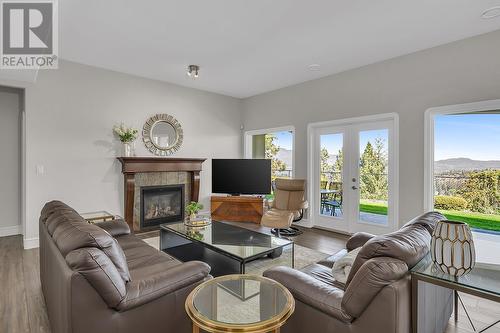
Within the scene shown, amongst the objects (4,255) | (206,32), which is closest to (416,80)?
(206,32)

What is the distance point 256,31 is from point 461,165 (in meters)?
3.25

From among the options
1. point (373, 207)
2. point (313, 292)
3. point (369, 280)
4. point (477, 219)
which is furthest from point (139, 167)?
point (477, 219)

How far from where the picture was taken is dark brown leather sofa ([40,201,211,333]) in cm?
135

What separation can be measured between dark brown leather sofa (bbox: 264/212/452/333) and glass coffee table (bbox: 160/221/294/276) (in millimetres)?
844

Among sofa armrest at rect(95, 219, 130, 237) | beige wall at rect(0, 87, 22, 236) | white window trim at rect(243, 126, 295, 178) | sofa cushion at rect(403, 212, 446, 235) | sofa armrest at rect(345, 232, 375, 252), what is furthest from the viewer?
white window trim at rect(243, 126, 295, 178)

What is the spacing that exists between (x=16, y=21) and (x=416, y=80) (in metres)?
5.03

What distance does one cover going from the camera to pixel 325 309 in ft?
4.83

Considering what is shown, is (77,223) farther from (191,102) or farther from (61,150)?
(191,102)

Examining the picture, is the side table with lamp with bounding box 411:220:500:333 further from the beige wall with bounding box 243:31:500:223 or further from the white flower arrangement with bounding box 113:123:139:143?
the white flower arrangement with bounding box 113:123:139:143

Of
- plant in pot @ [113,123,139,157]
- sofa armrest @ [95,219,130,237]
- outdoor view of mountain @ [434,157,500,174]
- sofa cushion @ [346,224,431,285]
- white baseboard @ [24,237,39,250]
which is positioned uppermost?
plant in pot @ [113,123,139,157]

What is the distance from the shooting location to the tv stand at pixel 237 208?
17.7 feet

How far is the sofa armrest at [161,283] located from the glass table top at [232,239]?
27.7 inches

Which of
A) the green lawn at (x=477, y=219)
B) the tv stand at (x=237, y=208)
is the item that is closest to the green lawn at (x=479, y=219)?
the green lawn at (x=477, y=219)

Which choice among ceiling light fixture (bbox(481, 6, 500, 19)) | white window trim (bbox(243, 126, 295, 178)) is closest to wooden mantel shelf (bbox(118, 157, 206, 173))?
white window trim (bbox(243, 126, 295, 178))
